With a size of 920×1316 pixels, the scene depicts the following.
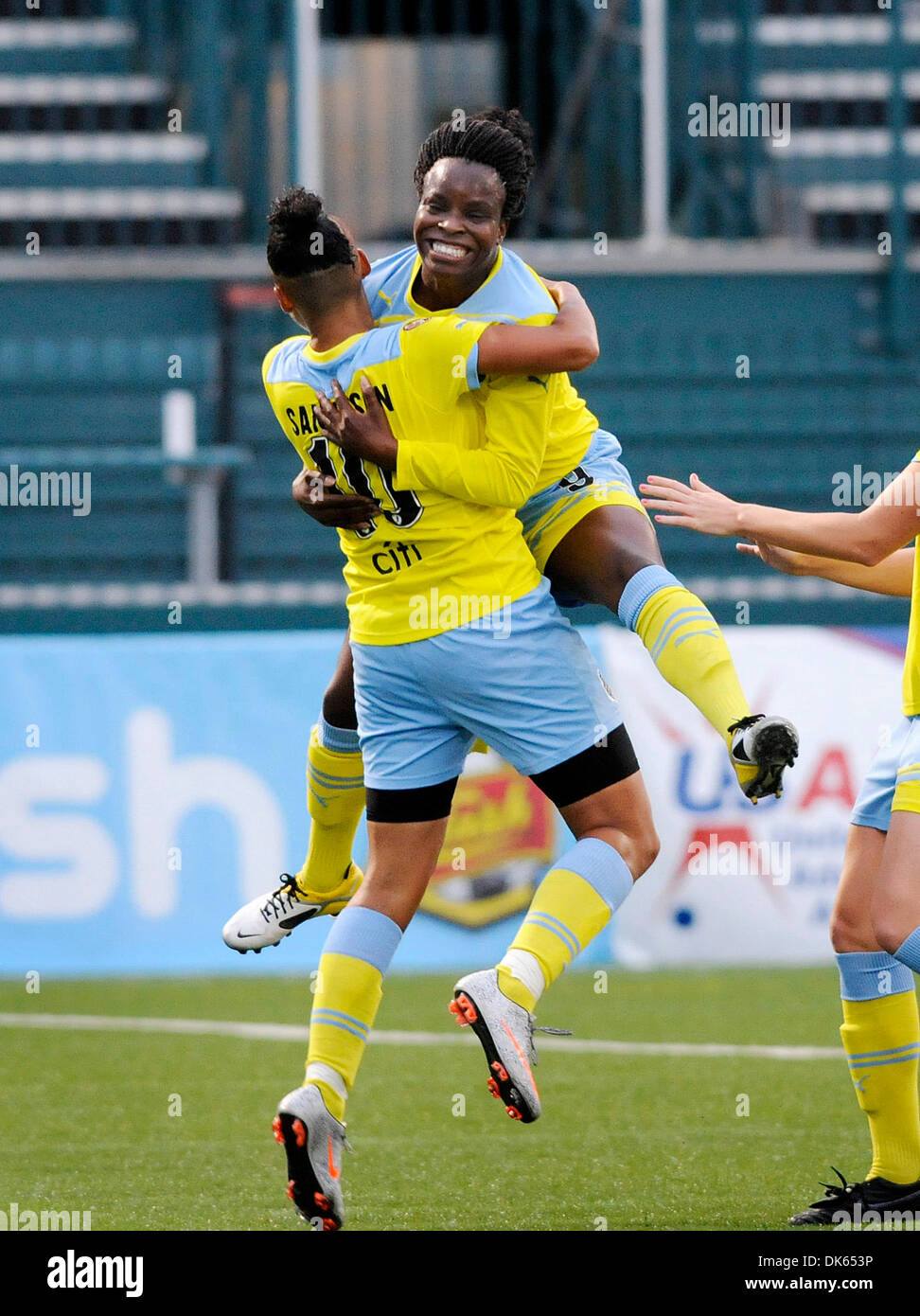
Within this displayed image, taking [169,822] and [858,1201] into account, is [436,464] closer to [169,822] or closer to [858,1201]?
[858,1201]

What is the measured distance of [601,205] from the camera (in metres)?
11.8

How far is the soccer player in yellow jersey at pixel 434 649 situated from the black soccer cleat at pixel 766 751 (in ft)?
1.38

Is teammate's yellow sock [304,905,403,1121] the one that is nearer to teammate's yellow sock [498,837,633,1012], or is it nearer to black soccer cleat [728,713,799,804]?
teammate's yellow sock [498,837,633,1012]

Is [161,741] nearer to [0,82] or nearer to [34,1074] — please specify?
[34,1074]

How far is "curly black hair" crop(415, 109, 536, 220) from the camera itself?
4.32 m

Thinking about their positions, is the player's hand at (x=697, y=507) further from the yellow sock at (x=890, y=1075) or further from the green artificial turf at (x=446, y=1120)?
the green artificial turf at (x=446, y=1120)

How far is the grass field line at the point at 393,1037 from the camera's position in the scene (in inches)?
267

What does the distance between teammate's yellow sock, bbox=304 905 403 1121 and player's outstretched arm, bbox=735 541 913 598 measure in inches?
49.2

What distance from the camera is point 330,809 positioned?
5.09 meters

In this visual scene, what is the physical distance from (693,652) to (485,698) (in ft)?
1.50

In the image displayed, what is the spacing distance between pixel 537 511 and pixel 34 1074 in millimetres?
2999

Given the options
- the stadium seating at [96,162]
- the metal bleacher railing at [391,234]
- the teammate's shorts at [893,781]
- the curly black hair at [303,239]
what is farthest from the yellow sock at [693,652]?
the stadium seating at [96,162]
